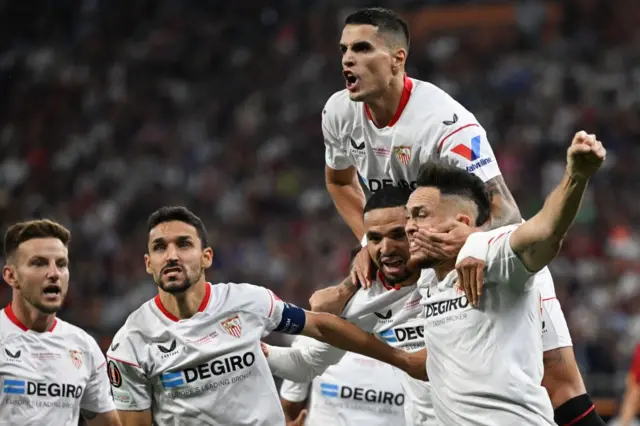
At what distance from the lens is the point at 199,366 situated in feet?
17.2

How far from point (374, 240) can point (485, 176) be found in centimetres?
64

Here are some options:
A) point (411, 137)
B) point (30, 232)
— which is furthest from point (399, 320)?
point (30, 232)

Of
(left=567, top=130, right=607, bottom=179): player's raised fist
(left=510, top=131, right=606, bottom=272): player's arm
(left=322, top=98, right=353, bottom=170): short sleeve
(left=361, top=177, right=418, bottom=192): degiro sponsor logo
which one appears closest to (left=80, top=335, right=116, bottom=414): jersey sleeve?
(left=322, top=98, right=353, bottom=170): short sleeve

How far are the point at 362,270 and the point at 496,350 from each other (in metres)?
1.49

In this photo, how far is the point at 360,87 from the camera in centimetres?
542

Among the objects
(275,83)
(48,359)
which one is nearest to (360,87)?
(48,359)

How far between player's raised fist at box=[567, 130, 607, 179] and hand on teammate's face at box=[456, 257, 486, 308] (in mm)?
598

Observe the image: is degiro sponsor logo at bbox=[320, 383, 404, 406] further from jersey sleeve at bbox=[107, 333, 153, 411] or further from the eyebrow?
the eyebrow

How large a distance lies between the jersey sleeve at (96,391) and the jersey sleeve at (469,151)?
7.57 feet

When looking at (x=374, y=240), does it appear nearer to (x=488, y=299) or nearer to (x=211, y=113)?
(x=488, y=299)

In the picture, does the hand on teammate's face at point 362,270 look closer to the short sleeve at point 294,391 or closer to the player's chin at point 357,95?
the player's chin at point 357,95

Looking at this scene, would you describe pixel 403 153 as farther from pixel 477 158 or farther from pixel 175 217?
pixel 175 217

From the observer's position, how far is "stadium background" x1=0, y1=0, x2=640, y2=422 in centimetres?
1291

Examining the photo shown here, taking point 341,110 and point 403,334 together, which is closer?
point 403,334
